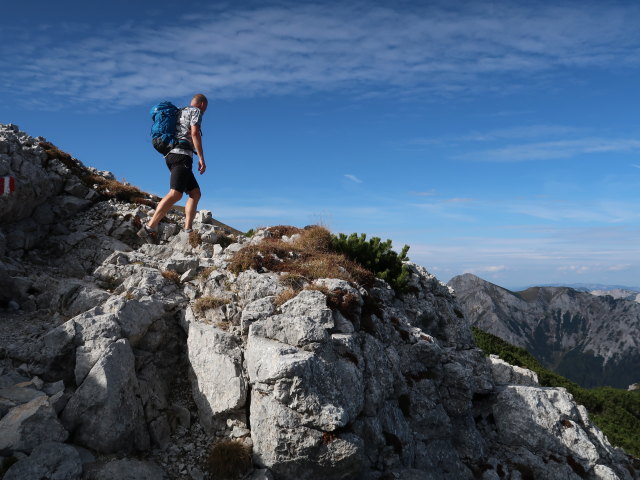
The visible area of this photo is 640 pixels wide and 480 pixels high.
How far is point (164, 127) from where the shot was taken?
15.8 m

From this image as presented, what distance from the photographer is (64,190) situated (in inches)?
770

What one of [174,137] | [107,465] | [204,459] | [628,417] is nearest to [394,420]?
[204,459]

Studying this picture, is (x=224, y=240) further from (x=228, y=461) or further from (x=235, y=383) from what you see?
(x=228, y=461)

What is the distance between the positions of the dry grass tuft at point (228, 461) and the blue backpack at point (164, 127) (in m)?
10.6

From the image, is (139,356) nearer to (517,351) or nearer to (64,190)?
(64,190)

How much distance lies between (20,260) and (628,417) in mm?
45501

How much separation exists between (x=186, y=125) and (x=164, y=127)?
2.71ft

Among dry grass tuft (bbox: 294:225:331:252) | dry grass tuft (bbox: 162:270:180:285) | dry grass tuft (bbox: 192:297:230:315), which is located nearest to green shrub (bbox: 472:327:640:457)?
dry grass tuft (bbox: 294:225:331:252)

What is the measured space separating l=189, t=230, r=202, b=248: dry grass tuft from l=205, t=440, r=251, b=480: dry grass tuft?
890cm

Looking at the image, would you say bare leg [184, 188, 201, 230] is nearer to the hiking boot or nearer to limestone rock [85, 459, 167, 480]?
the hiking boot

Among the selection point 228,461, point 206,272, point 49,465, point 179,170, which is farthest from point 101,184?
point 228,461

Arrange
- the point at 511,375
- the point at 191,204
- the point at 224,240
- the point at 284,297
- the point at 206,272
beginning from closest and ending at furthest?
the point at 284,297, the point at 206,272, the point at 191,204, the point at 224,240, the point at 511,375

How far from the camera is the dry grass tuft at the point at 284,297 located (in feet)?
38.9

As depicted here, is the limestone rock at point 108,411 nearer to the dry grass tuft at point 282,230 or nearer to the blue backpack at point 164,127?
the blue backpack at point 164,127
